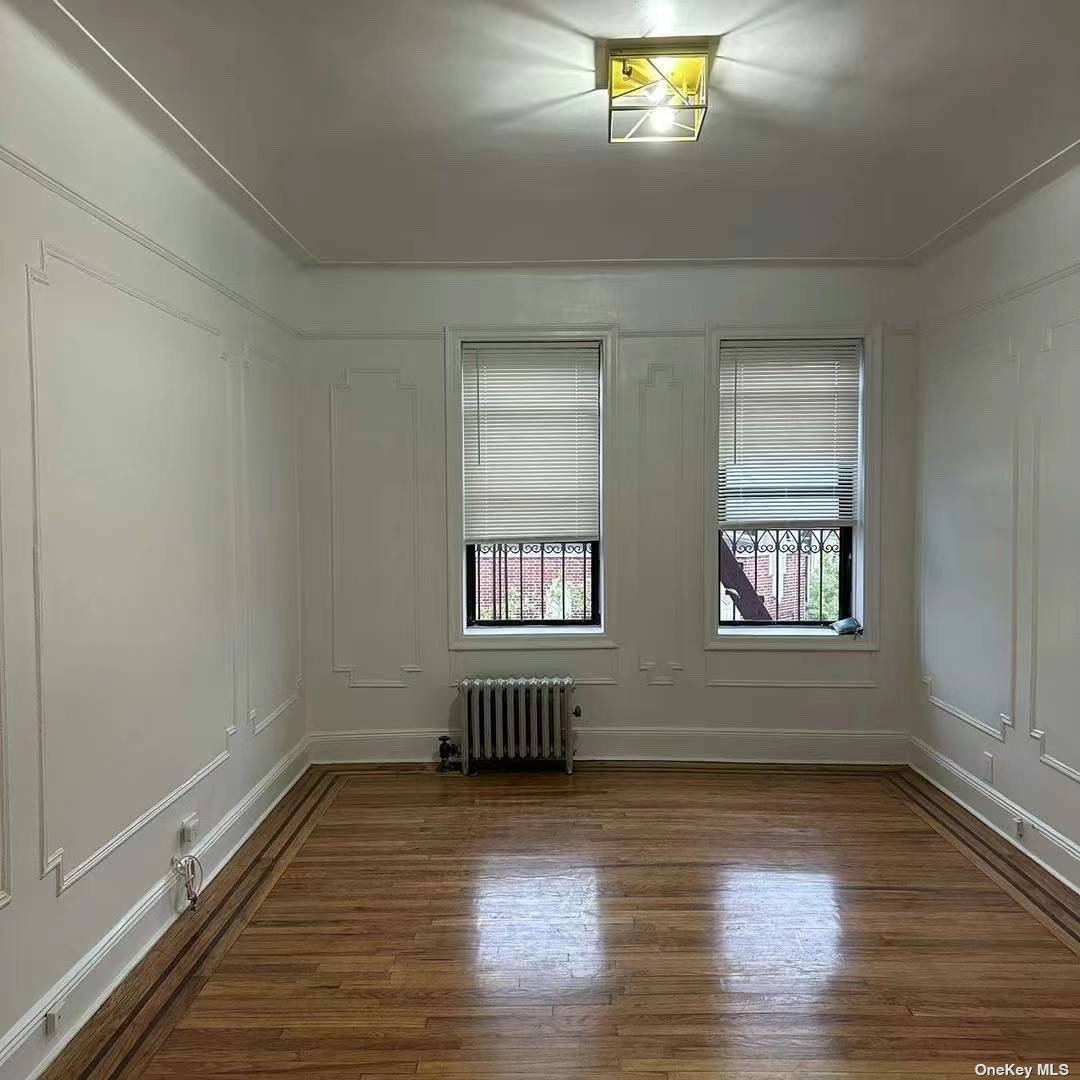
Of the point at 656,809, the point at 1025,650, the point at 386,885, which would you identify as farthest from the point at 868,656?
the point at 386,885

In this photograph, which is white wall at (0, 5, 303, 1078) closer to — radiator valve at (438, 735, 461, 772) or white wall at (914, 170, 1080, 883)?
radiator valve at (438, 735, 461, 772)

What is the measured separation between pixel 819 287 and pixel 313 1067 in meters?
4.52

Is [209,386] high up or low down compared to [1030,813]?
up

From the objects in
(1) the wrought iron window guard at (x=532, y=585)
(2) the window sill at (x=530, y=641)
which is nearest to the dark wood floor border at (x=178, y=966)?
(2) the window sill at (x=530, y=641)

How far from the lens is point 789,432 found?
187 inches

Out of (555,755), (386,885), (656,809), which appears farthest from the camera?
(555,755)

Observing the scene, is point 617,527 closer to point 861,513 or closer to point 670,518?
point 670,518

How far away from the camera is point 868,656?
15.6 feet

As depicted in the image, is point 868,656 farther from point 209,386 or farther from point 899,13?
point 209,386

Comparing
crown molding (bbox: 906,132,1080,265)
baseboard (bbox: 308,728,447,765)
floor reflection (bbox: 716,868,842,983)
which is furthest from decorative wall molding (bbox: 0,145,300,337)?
crown molding (bbox: 906,132,1080,265)

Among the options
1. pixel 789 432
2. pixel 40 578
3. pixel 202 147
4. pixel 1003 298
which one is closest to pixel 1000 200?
pixel 1003 298

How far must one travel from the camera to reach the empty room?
7.57 feet

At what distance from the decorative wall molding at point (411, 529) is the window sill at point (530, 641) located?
303 mm

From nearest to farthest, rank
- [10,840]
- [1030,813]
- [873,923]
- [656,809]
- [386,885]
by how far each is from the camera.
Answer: [10,840], [873,923], [386,885], [1030,813], [656,809]
